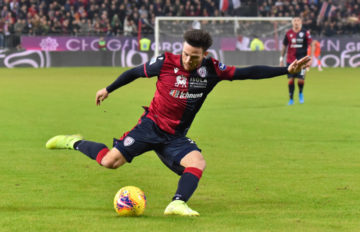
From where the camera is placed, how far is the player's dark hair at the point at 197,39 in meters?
6.14

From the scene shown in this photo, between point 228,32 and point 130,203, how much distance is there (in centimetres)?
2691

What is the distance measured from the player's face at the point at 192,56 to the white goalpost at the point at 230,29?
25.7m

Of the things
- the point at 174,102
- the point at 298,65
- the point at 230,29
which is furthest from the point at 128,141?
the point at 230,29

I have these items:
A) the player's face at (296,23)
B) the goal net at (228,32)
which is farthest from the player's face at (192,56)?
the goal net at (228,32)

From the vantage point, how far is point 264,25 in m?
32.4

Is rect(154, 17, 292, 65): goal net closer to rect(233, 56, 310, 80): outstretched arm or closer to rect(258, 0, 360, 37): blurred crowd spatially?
rect(258, 0, 360, 37): blurred crowd

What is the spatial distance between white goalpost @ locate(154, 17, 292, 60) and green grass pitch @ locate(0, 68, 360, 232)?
14.0m

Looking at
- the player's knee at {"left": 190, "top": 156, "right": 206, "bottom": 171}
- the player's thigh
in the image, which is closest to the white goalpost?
the player's thigh

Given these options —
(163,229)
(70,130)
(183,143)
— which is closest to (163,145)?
(183,143)

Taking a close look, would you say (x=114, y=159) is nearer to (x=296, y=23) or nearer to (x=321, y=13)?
(x=296, y=23)

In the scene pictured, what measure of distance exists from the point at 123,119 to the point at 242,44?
18.4 metres

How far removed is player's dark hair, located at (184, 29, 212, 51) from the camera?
6.14 meters

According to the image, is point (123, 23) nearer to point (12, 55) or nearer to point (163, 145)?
point (12, 55)

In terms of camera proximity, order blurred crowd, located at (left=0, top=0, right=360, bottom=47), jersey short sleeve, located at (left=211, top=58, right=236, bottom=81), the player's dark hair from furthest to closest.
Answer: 1. blurred crowd, located at (left=0, top=0, right=360, bottom=47)
2. jersey short sleeve, located at (left=211, top=58, right=236, bottom=81)
3. the player's dark hair
